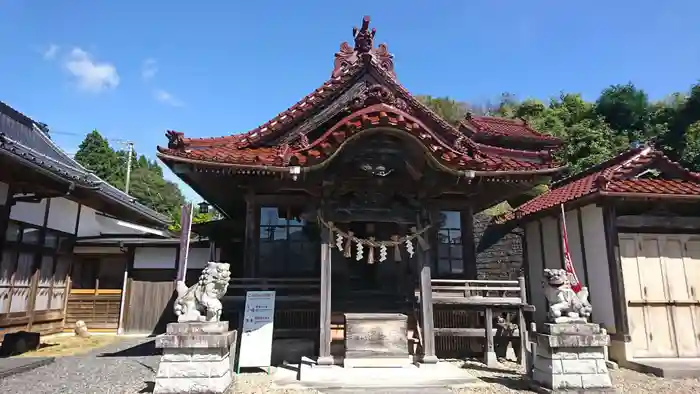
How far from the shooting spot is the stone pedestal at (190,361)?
A: 6.16 m

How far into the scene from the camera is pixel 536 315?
13.6 m

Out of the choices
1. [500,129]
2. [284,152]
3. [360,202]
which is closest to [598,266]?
[360,202]

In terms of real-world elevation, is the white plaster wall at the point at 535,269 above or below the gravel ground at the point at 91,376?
above

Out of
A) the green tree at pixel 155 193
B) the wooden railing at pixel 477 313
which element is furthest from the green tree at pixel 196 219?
the wooden railing at pixel 477 313

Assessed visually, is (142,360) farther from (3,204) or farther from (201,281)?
(3,204)

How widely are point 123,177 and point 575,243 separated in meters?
46.4

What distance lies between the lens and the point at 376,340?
27.3 feet

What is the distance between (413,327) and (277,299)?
10.5ft

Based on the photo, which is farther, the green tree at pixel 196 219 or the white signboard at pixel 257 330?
the green tree at pixel 196 219

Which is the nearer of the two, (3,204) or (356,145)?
(356,145)

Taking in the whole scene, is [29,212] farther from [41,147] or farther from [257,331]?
[257,331]

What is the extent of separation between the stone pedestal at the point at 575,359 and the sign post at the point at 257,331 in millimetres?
4973

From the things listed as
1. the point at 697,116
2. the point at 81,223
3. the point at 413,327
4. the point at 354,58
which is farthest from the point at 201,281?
the point at 697,116

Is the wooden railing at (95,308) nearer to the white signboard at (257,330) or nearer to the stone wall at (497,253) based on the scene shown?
the white signboard at (257,330)
